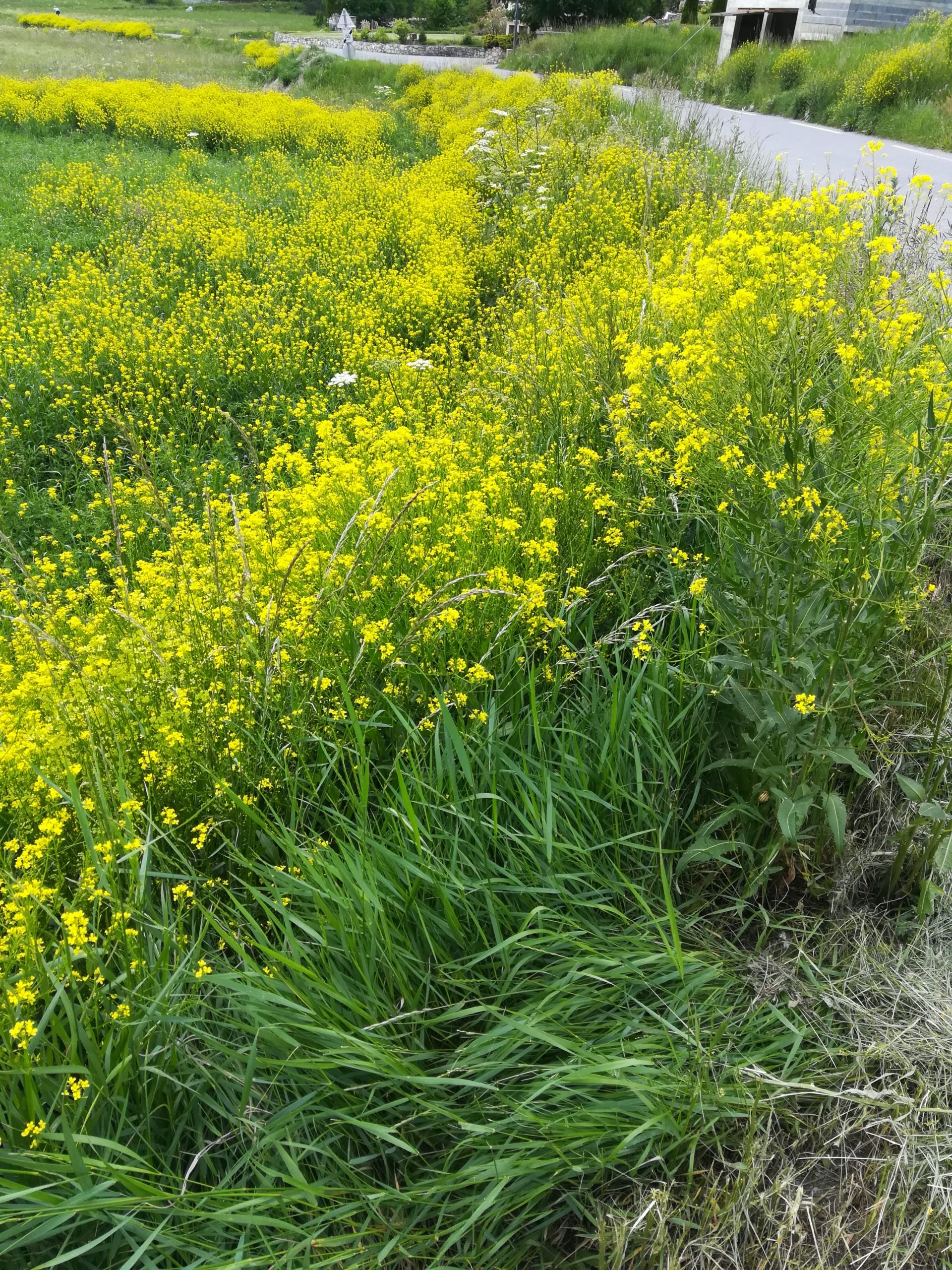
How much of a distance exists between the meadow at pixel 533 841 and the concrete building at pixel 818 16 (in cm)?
2361

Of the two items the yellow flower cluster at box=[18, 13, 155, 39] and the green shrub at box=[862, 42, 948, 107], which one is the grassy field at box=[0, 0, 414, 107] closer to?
the yellow flower cluster at box=[18, 13, 155, 39]

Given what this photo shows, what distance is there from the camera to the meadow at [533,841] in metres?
1.45

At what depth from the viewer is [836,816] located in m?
1.70

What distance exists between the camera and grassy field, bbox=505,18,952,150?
13281 millimetres

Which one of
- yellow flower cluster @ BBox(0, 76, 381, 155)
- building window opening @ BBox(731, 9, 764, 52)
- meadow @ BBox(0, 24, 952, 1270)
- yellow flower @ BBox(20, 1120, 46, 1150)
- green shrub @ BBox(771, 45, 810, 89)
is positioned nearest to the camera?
yellow flower @ BBox(20, 1120, 46, 1150)

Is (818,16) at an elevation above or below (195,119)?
above

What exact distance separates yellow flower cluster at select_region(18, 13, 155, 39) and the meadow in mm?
43591

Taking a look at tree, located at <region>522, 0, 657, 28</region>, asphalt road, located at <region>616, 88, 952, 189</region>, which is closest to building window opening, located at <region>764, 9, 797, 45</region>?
tree, located at <region>522, 0, 657, 28</region>

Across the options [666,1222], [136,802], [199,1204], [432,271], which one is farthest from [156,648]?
[432,271]

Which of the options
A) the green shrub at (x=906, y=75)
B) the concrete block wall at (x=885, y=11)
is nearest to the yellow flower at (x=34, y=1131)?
the green shrub at (x=906, y=75)

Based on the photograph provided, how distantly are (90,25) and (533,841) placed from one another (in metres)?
50.5

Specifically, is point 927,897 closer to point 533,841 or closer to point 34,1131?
point 533,841

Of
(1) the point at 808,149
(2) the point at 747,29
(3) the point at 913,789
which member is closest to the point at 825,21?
(2) the point at 747,29

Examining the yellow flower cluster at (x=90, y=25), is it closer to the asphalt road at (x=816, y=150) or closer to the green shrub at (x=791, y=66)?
the green shrub at (x=791, y=66)
